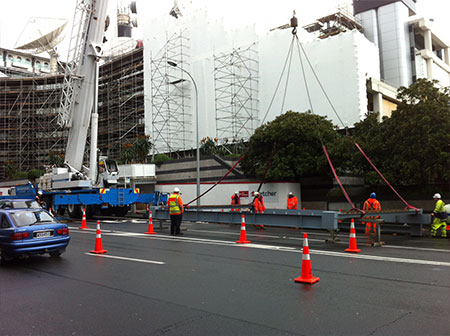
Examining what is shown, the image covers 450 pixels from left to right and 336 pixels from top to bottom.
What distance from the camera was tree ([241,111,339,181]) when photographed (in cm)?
2508

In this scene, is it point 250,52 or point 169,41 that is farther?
point 169,41

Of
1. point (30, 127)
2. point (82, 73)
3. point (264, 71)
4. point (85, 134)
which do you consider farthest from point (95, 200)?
point (30, 127)

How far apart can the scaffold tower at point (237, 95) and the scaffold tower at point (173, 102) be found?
4.55 meters

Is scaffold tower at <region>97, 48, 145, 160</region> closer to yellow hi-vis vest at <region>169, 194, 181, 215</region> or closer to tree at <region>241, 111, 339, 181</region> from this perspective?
tree at <region>241, 111, 339, 181</region>

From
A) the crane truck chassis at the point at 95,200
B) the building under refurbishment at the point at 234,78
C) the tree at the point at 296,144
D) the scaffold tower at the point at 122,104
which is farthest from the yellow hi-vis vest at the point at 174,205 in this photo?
the scaffold tower at the point at 122,104

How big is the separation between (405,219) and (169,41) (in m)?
42.5

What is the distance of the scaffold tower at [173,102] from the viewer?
47.7m

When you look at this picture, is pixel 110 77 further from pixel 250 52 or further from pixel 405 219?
pixel 405 219

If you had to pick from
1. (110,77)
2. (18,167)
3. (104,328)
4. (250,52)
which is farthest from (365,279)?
(18,167)

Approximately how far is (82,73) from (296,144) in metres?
13.8

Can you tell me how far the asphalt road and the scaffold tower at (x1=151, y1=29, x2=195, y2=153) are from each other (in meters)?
37.8

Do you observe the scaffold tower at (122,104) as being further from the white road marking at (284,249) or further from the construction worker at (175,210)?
the white road marking at (284,249)

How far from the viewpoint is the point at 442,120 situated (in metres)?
17.5

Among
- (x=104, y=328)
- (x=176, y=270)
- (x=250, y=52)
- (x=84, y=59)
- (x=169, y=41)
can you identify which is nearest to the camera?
(x=104, y=328)
